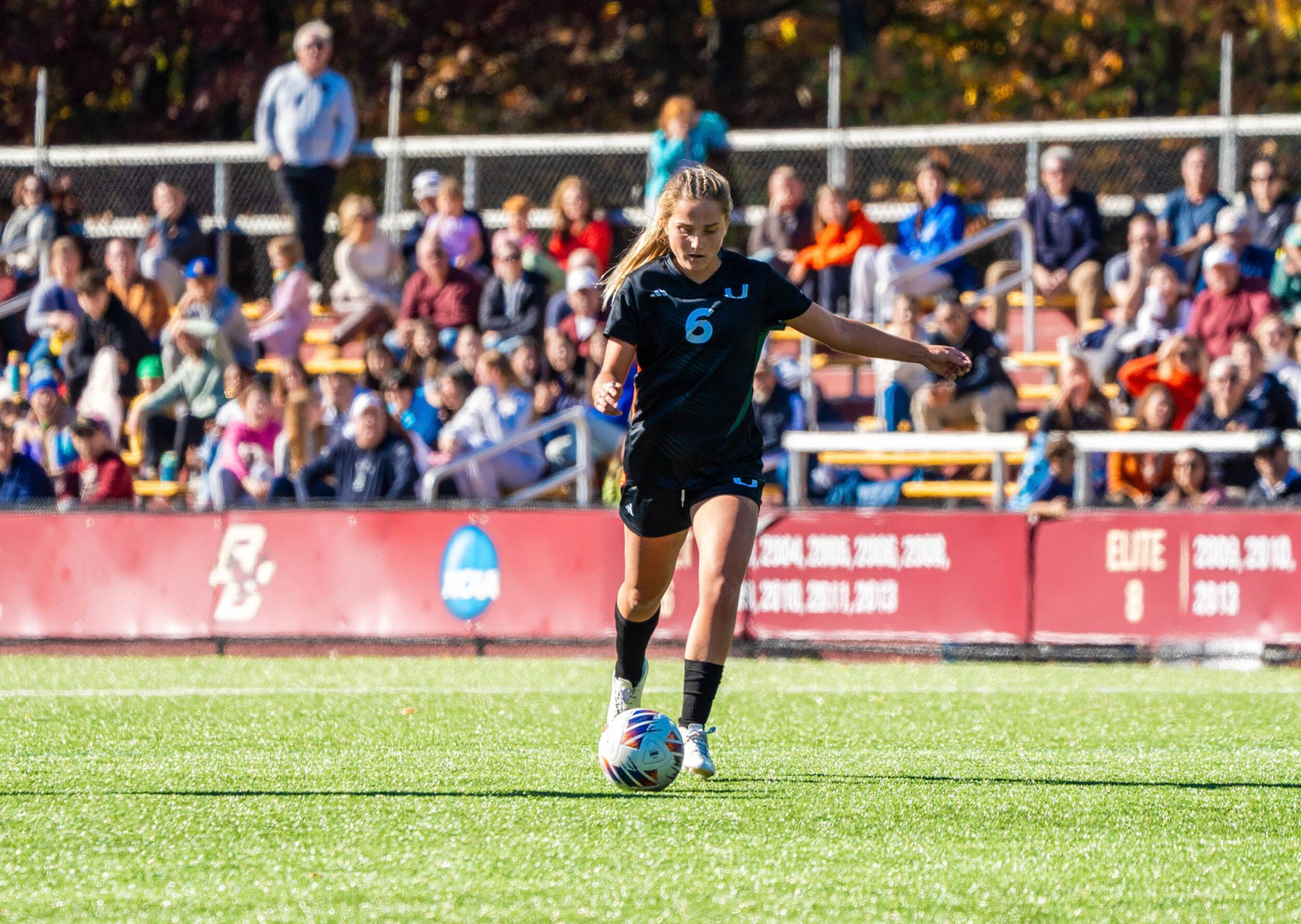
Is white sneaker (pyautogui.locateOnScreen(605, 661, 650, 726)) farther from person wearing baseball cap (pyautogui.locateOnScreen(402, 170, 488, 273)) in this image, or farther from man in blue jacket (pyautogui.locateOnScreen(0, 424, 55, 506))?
person wearing baseball cap (pyautogui.locateOnScreen(402, 170, 488, 273))

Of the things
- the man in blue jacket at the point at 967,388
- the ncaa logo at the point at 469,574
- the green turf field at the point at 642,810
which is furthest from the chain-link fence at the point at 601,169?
the green turf field at the point at 642,810

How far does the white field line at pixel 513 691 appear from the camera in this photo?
418 inches

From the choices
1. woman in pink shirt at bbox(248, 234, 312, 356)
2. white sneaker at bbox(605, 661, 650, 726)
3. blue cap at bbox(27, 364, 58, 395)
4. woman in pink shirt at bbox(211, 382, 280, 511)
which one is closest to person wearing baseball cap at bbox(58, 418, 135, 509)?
woman in pink shirt at bbox(211, 382, 280, 511)

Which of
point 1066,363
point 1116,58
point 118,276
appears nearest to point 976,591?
point 1066,363

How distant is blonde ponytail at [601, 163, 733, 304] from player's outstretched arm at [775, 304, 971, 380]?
19.0 inches

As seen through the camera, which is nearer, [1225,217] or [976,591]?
[976,591]

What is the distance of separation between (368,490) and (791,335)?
4636mm

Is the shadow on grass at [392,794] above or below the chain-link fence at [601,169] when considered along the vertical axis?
below

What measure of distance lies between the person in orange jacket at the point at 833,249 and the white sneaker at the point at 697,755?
10.2 meters

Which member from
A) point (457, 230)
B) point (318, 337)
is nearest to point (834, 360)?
point (457, 230)

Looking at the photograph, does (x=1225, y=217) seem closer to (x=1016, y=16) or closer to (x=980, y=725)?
(x=980, y=725)

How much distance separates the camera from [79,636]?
14453 millimetres

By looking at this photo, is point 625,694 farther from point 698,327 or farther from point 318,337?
point 318,337

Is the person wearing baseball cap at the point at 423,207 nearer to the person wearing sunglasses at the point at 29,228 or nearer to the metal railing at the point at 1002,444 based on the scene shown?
the person wearing sunglasses at the point at 29,228
